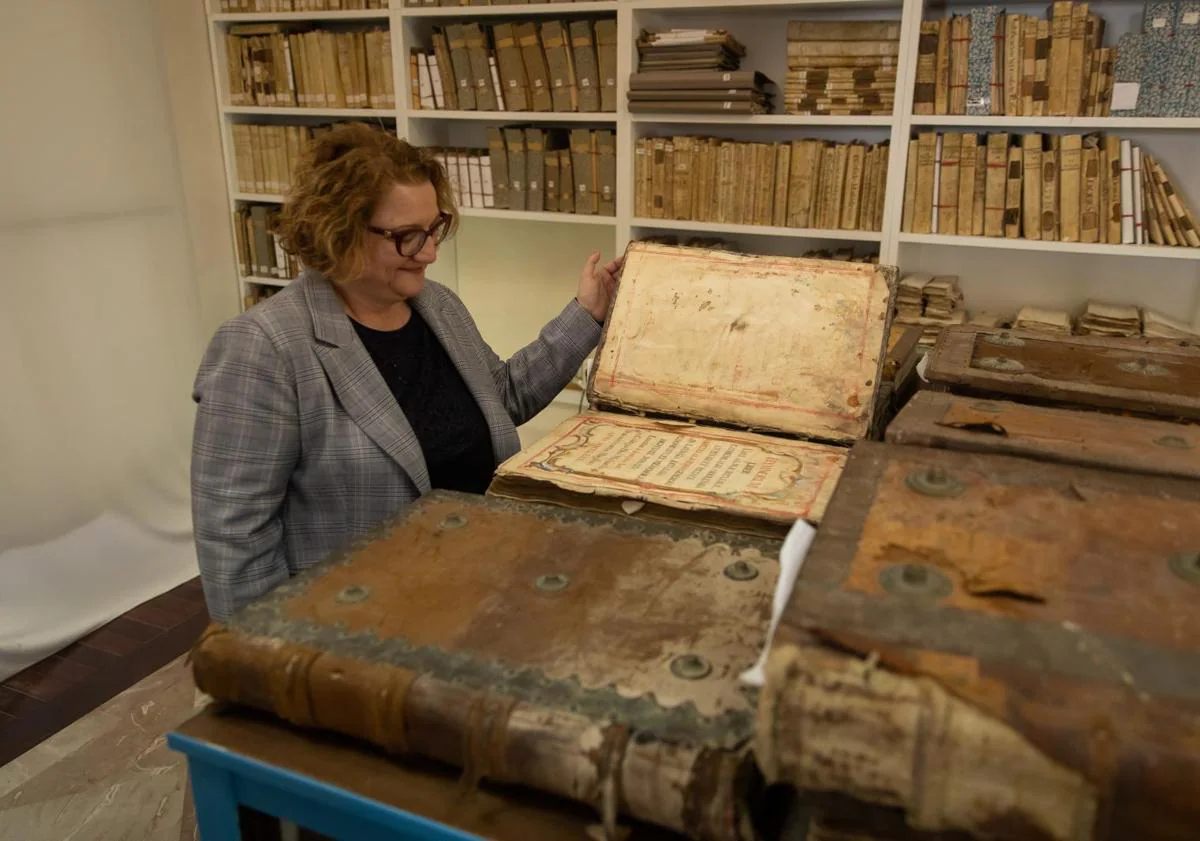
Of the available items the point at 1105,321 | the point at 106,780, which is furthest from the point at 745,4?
the point at 106,780

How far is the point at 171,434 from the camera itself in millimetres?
3232

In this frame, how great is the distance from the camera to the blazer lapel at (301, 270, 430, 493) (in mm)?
1408

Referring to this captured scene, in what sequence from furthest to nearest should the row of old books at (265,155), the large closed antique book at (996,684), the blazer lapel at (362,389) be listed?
the row of old books at (265,155)
the blazer lapel at (362,389)
the large closed antique book at (996,684)

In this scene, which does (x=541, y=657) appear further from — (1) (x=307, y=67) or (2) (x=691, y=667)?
(1) (x=307, y=67)

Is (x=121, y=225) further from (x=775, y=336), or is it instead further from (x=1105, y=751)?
(x=1105, y=751)

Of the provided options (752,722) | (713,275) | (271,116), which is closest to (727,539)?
(752,722)

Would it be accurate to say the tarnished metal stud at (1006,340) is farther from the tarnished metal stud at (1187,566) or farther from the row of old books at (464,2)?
the row of old books at (464,2)

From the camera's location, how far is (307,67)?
3.27m

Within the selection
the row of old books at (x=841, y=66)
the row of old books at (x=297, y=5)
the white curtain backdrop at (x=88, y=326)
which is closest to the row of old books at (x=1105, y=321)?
the row of old books at (x=841, y=66)

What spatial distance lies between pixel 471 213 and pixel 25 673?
6.36ft

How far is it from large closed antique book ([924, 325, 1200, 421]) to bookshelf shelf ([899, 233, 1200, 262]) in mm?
1309

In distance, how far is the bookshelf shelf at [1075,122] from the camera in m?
2.29

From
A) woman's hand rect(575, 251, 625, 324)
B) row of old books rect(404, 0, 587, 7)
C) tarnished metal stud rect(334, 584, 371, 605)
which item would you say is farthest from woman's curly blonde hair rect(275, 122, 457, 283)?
row of old books rect(404, 0, 587, 7)

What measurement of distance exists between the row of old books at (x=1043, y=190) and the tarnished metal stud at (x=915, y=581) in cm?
220
